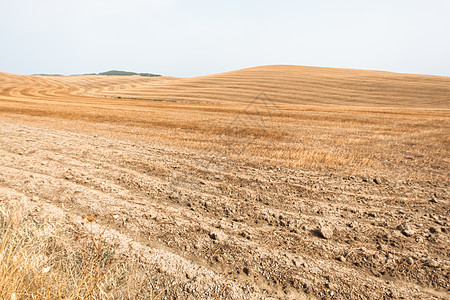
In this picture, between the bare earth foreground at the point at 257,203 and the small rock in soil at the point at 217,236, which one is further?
the small rock in soil at the point at 217,236

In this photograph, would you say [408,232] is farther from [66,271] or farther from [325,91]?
[325,91]

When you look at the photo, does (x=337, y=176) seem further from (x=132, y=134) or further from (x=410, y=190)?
(x=132, y=134)

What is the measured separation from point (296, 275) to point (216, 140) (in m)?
6.81

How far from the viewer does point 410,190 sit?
5023mm

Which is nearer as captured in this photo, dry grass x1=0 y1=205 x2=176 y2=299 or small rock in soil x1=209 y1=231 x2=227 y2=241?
dry grass x1=0 y1=205 x2=176 y2=299

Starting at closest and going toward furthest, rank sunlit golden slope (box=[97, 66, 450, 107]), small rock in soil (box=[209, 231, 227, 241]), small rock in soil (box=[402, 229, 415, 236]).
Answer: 1. small rock in soil (box=[209, 231, 227, 241])
2. small rock in soil (box=[402, 229, 415, 236])
3. sunlit golden slope (box=[97, 66, 450, 107])

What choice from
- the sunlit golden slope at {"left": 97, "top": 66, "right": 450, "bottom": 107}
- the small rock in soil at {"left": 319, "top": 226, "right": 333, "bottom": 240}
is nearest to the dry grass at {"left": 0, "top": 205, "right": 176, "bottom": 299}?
the small rock in soil at {"left": 319, "top": 226, "right": 333, "bottom": 240}

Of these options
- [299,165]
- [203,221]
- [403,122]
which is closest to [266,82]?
[403,122]

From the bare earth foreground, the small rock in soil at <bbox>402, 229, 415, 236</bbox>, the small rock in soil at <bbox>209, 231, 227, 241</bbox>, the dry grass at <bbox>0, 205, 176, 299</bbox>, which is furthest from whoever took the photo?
the small rock in soil at <bbox>402, 229, 415, 236</bbox>

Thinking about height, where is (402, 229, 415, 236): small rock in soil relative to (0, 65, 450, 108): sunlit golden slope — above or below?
below

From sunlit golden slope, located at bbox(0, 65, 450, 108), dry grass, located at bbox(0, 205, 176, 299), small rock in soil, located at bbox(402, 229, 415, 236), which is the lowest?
small rock in soil, located at bbox(402, 229, 415, 236)

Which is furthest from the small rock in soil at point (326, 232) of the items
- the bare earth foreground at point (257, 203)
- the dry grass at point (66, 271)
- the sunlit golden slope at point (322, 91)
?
the sunlit golden slope at point (322, 91)

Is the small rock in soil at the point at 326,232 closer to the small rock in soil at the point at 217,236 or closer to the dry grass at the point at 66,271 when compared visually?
the small rock in soil at the point at 217,236

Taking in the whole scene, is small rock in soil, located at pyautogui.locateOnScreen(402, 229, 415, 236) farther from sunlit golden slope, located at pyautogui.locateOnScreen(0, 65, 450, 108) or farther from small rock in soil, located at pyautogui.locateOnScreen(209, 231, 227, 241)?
sunlit golden slope, located at pyautogui.locateOnScreen(0, 65, 450, 108)
